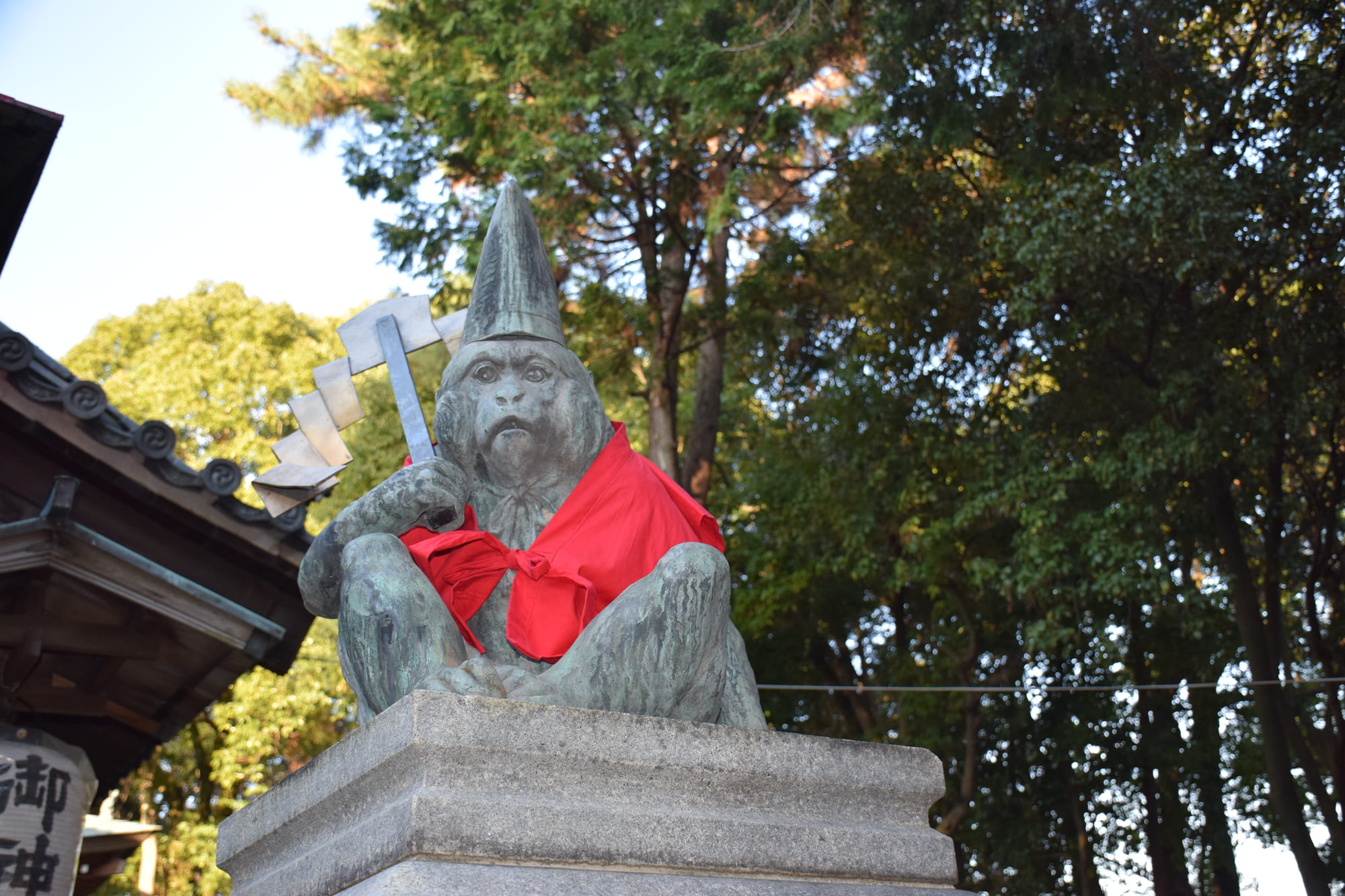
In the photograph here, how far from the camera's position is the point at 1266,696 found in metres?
9.35

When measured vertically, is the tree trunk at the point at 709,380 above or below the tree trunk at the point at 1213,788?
above

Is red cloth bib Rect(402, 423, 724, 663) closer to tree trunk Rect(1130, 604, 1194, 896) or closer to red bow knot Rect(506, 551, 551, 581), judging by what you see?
red bow knot Rect(506, 551, 551, 581)

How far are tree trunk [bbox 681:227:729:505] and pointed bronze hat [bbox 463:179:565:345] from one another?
25.4 ft

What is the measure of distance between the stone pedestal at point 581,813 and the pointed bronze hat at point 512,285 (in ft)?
4.06

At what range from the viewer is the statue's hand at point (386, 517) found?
117 inches

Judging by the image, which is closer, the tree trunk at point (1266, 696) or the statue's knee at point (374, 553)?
the statue's knee at point (374, 553)

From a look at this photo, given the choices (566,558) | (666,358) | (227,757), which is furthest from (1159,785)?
(566,558)

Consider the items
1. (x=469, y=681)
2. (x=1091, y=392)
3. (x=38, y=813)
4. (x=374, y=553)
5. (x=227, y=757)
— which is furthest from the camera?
(x=227, y=757)

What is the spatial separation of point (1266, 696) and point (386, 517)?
849cm

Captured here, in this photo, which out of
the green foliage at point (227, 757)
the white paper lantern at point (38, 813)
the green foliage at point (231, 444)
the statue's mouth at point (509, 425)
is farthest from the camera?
the green foliage at point (227, 757)

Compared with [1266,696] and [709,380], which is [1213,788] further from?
[709,380]

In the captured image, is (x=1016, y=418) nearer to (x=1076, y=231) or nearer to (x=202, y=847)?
(x=1076, y=231)

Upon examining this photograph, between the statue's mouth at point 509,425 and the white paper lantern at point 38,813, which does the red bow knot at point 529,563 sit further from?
the white paper lantern at point 38,813

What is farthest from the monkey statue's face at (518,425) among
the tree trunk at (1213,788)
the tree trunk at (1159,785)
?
the tree trunk at (1213,788)
